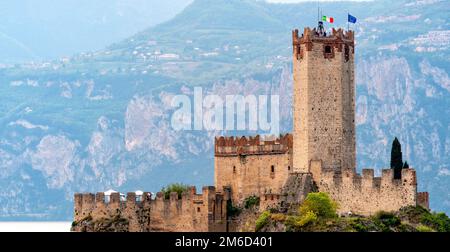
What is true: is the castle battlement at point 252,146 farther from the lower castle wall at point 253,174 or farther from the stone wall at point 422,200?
the stone wall at point 422,200

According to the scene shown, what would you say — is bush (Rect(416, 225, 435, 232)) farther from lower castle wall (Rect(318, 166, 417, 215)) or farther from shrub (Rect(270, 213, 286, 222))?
shrub (Rect(270, 213, 286, 222))

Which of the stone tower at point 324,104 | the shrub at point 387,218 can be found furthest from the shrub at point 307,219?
the stone tower at point 324,104

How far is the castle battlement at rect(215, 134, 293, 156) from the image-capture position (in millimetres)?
126000

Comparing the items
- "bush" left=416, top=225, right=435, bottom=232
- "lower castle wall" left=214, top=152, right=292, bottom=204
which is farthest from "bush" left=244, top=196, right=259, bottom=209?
"bush" left=416, top=225, right=435, bottom=232

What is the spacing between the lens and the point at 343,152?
123 m

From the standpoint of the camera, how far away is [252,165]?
12738cm

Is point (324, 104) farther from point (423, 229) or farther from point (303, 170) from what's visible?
point (423, 229)

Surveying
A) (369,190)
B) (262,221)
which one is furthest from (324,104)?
(262,221)

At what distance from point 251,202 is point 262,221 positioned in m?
6.35

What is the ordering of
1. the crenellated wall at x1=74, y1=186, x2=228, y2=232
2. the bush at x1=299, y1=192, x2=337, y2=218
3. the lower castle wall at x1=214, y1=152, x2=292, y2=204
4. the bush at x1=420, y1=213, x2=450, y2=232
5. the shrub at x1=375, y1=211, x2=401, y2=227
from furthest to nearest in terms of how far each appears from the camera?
1. the crenellated wall at x1=74, y1=186, x2=228, y2=232
2. the lower castle wall at x1=214, y1=152, x2=292, y2=204
3. the bush at x1=299, y1=192, x2=337, y2=218
4. the bush at x1=420, y1=213, x2=450, y2=232
5. the shrub at x1=375, y1=211, x2=401, y2=227

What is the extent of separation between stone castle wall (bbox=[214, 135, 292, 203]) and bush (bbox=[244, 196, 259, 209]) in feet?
1.40

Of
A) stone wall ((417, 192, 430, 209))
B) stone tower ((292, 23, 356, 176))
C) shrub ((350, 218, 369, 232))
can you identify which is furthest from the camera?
stone tower ((292, 23, 356, 176))
